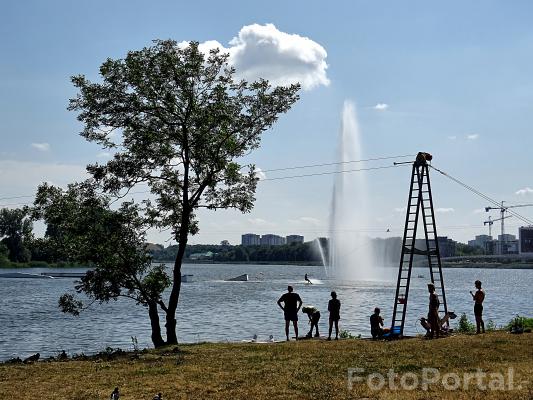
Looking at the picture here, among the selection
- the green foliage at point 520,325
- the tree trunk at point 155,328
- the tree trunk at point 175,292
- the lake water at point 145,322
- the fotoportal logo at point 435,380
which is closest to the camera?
the fotoportal logo at point 435,380

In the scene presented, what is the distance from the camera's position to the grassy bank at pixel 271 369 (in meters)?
13.8

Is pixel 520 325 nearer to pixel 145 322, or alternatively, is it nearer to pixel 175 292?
pixel 175 292

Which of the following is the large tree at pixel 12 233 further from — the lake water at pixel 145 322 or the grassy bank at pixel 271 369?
the grassy bank at pixel 271 369

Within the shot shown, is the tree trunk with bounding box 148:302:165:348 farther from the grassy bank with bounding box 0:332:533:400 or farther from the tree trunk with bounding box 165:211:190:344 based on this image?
the grassy bank with bounding box 0:332:533:400

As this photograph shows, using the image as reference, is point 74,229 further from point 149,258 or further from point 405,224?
point 405,224

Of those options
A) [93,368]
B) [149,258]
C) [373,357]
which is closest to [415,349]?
[373,357]

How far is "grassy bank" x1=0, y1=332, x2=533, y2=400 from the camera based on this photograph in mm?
13828

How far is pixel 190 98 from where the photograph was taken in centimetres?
2511

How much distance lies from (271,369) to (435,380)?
435 cm

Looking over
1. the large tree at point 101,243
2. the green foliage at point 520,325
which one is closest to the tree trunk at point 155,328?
the large tree at point 101,243

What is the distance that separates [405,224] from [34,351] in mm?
19650

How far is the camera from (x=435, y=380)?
1449 cm

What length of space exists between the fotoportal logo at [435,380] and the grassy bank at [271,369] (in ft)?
0.59

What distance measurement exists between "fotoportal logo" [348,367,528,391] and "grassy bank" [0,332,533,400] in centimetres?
18
